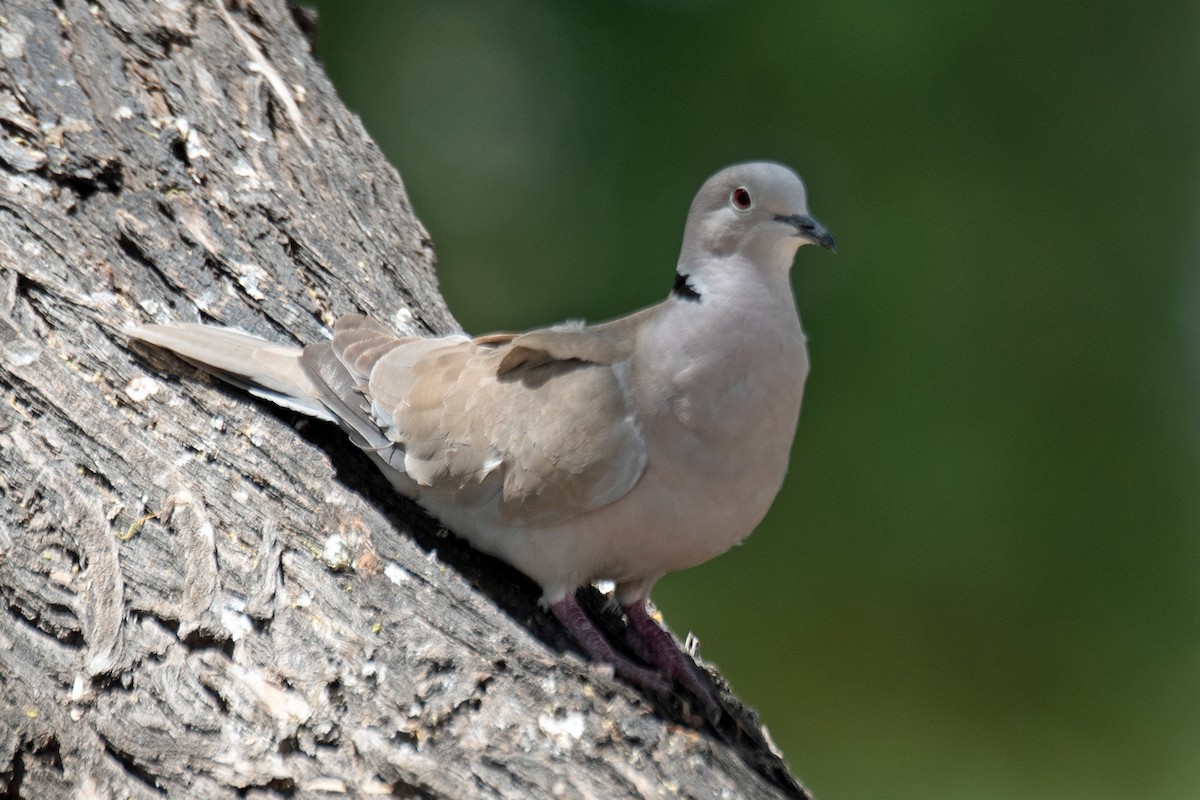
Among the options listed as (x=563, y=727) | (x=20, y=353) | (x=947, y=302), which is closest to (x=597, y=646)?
(x=563, y=727)

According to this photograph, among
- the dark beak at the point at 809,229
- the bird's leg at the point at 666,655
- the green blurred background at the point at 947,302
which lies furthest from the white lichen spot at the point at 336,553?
the green blurred background at the point at 947,302

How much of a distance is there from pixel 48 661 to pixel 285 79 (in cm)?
196

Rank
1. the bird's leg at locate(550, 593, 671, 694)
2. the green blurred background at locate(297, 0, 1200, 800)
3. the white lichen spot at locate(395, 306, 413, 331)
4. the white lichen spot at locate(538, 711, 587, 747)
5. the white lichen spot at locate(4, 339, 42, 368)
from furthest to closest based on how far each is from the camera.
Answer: the green blurred background at locate(297, 0, 1200, 800) < the white lichen spot at locate(395, 306, 413, 331) < the white lichen spot at locate(4, 339, 42, 368) < the bird's leg at locate(550, 593, 671, 694) < the white lichen spot at locate(538, 711, 587, 747)

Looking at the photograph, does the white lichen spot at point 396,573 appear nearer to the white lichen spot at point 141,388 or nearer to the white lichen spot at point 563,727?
the white lichen spot at point 563,727

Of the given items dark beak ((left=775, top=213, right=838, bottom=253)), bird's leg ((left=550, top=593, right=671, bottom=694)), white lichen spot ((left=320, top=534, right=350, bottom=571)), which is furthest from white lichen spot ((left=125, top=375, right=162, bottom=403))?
dark beak ((left=775, top=213, right=838, bottom=253))

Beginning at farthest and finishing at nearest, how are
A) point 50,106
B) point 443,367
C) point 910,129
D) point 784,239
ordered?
point 910,129
point 50,106
point 443,367
point 784,239

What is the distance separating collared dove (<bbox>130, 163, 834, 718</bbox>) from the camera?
7.22ft

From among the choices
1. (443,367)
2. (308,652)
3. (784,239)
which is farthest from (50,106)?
(784,239)

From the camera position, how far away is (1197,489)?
7207 mm

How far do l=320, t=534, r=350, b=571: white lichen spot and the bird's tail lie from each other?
0.35 meters

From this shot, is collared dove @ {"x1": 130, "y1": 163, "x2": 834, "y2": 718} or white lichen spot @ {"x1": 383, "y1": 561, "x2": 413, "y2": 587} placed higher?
collared dove @ {"x1": 130, "y1": 163, "x2": 834, "y2": 718}

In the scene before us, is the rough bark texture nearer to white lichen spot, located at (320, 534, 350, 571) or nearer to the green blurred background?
white lichen spot, located at (320, 534, 350, 571)

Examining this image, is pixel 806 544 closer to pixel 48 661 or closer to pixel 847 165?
pixel 847 165

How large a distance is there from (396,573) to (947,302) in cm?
558
